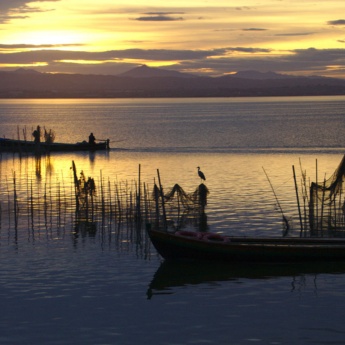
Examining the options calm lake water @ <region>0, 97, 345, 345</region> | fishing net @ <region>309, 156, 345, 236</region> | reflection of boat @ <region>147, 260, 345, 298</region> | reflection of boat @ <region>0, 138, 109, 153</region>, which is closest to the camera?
calm lake water @ <region>0, 97, 345, 345</region>

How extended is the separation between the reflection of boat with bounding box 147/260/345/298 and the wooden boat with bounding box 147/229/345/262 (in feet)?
0.67

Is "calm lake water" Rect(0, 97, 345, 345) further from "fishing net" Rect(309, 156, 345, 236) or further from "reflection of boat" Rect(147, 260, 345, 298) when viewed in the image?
"fishing net" Rect(309, 156, 345, 236)

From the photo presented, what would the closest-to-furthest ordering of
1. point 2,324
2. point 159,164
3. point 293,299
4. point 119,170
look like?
point 2,324 → point 293,299 → point 119,170 → point 159,164

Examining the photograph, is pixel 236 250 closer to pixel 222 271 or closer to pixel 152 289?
pixel 222 271

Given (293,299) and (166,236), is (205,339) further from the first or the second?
(166,236)

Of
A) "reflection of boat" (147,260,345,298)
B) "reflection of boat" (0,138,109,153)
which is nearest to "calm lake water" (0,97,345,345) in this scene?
"reflection of boat" (147,260,345,298)

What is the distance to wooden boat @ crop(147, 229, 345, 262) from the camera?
2520 cm

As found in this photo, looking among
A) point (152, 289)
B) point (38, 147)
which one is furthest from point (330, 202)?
point (38, 147)

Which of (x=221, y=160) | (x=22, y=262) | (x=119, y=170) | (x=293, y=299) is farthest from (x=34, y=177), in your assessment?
(x=293, y=299)

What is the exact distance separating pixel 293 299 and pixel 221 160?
41.7 m

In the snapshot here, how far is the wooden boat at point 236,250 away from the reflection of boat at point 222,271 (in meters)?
0.20

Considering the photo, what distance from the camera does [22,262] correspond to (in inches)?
1002

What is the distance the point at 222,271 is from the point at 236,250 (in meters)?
0.90

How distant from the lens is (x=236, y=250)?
2527 cm
